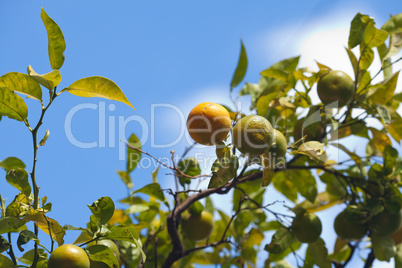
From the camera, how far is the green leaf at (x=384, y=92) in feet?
5.92

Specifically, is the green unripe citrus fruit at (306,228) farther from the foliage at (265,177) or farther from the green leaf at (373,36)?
the green leaf at (373,36)

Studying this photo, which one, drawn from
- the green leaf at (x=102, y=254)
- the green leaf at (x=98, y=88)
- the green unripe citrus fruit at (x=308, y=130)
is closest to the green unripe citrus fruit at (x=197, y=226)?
the green unripe citrus fruit at (x=308, y=130)

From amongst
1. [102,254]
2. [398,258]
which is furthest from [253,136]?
[398,258]

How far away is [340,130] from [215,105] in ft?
2.82

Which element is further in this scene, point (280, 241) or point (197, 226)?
point (197, 226)

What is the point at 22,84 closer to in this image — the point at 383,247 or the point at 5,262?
the point at 5,262

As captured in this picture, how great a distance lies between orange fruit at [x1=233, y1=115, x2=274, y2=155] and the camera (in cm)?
123

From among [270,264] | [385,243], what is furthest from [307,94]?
[270,264]

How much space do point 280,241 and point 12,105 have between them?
110 centimetres

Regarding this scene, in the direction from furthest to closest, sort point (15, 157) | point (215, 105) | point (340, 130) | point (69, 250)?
point (340, 130) < point (15, 157) < point (215, 105) < point (69, 250)

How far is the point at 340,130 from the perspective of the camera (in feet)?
6.21

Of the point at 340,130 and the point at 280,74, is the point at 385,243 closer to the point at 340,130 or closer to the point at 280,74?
the point at 340,130

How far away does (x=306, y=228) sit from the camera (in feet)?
5.46

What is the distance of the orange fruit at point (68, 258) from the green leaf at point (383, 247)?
119 centimetres
